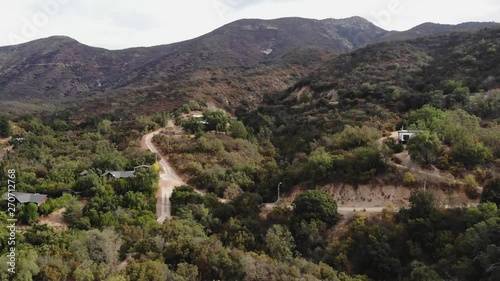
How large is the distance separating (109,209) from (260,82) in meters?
72.6

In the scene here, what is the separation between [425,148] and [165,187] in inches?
826

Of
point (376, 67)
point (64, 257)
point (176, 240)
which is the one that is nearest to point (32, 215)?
point (64, 257)

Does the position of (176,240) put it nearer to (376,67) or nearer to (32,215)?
(32,215)

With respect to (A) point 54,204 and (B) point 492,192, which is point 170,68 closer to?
(A) point 54,204

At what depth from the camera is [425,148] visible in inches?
1178

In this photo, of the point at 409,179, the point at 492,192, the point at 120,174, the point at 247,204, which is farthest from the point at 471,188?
the point at 120,174

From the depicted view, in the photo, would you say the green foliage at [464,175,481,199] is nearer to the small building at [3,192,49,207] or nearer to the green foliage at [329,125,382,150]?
the green foliage at [329,125,382,150]

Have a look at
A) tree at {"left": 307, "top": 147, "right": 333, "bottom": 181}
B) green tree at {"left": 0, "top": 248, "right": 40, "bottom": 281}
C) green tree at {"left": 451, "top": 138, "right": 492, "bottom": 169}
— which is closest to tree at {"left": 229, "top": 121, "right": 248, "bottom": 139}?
tree at {"left": 307, "top": 147, "right": 333, "bottom": 181}

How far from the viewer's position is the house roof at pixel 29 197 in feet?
93.0

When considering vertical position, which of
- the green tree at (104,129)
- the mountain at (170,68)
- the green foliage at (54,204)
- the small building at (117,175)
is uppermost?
the mountain at (170,68)

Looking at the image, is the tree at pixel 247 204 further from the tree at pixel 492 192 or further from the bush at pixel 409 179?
the tree at pixel 492 192

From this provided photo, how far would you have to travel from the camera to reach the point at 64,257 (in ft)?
68.3

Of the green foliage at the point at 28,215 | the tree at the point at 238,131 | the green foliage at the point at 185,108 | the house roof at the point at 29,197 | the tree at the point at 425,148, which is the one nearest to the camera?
the green foliage at the point at 28,215

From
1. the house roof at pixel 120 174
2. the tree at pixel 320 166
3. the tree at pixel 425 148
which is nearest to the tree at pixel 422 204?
the tree at pixel 425 148
